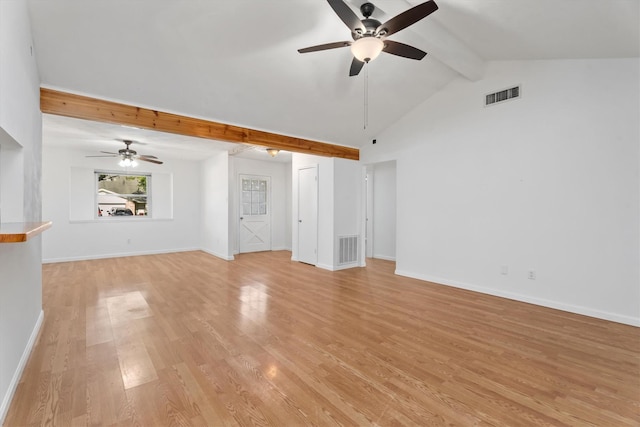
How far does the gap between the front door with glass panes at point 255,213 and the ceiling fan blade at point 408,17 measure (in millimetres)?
6180

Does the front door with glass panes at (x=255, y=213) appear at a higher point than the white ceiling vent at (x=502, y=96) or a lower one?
lower

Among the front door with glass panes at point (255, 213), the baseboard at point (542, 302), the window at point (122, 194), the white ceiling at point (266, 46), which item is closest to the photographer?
the white ceiling at point (266, 46)

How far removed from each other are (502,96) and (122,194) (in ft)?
28.0

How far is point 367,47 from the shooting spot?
2.51 m

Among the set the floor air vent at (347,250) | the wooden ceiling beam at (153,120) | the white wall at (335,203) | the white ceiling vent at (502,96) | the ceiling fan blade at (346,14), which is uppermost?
the white ceiling vent at (502,96)

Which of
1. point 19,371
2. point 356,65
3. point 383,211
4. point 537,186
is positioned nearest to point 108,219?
point 19,371

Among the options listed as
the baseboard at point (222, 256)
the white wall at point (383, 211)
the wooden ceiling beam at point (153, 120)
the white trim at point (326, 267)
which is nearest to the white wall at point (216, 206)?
the baseboard at point (222, 256)

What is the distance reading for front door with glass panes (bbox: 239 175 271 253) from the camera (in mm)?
7984

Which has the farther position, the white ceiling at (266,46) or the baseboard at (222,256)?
the baseboard at (222,256)

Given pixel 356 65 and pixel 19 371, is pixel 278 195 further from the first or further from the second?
pixel 19 371

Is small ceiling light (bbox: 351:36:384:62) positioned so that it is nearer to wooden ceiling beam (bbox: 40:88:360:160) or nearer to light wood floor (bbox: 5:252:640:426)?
wooden ceiling beam (bbox: 40:88:360:160)

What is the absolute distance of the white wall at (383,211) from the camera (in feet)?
22.5

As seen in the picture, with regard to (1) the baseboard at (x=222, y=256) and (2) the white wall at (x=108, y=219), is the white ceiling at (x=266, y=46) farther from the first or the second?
(1) the baseboard at (x=222, y=256)

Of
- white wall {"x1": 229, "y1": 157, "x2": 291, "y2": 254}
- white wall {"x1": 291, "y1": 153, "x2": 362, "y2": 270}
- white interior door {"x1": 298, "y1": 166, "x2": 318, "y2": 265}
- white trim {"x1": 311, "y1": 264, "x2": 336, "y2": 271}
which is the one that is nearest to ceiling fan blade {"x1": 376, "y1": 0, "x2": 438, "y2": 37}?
white wall {"x1": 291, "y1": 153, "x2": 362, "y2": 270}
